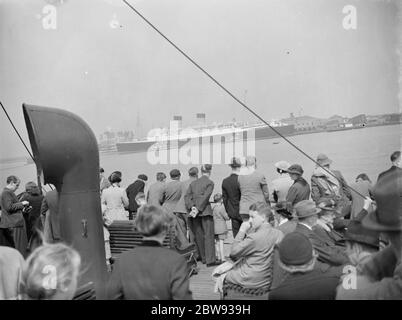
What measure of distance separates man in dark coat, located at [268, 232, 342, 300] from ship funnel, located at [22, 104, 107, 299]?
1.82m

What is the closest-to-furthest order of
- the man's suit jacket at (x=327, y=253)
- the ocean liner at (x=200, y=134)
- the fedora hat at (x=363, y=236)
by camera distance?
1. the fedora hat at (x=363, y=236)
2. the man's suit jacket at (x=327, y=253)
3. the ocean liner at (x=200, y=134)

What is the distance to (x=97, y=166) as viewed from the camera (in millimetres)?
4184

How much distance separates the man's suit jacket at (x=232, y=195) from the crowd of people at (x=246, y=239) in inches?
0.5

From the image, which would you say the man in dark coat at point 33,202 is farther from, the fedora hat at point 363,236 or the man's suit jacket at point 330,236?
the fedora hat at point 363,236

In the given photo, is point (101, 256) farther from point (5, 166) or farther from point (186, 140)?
point (186, 140)

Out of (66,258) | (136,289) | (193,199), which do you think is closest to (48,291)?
(66,258)

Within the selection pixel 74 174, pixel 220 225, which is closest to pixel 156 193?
pixel 220 225

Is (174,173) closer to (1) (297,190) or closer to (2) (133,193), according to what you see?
(2) (133,193)

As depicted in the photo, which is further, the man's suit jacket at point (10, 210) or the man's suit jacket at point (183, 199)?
the man's suit jacket at point (183, 199)

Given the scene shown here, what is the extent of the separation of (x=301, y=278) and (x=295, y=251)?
0.14 meters

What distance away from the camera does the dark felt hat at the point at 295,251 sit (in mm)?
2514

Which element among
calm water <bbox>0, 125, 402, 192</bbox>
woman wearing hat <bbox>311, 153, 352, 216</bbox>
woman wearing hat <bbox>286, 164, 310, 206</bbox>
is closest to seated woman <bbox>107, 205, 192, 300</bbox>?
woman wearing hat <bbox>286, 164, 310, 206</bbox>

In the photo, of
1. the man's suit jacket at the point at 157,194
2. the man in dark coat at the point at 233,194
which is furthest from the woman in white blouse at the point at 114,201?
the man in dark coat at the point at 233,194
